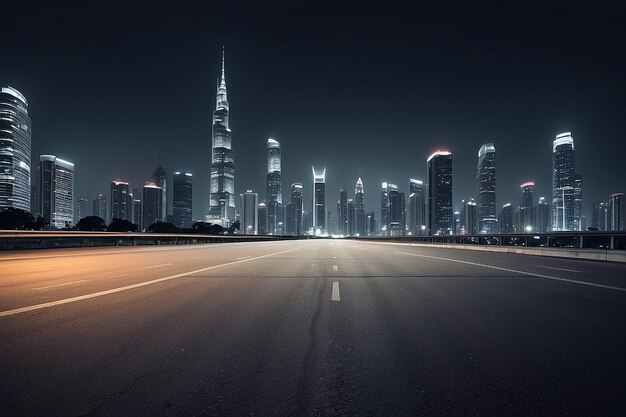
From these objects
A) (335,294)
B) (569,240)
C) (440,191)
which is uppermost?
(440,191)

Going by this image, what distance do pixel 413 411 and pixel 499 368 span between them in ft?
4.65

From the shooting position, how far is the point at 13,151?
547 ft

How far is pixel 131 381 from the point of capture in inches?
137

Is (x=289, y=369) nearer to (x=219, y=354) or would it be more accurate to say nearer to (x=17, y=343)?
(x=219, y=354)

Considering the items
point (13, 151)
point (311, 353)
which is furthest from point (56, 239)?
point (13, 151)

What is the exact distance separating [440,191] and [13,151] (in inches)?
7802

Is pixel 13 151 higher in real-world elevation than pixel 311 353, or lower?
higher

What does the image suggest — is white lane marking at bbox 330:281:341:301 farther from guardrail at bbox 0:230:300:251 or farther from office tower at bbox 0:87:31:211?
office tower at bbox 0:87:31:211

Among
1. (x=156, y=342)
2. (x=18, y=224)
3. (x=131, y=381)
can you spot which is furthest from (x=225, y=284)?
(x=18, y=224)

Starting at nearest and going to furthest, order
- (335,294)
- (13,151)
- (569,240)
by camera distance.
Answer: (335,294)
(569,240)
(13,151)

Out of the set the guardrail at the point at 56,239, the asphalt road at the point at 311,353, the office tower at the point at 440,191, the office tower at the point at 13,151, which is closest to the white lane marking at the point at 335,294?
the asphalt road at the point at 311,353

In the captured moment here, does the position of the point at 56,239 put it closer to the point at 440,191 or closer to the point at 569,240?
the point at 569,240

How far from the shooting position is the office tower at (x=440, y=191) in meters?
179

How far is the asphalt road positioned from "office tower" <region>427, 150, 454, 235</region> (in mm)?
177666
